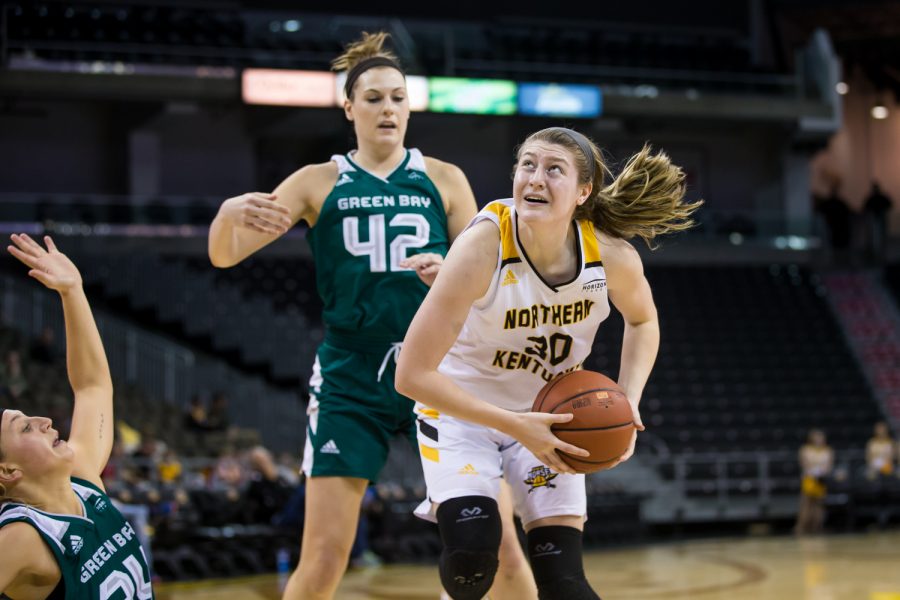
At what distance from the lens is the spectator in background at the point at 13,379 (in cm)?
1185

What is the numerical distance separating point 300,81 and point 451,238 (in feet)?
45.7

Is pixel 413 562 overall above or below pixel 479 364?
below

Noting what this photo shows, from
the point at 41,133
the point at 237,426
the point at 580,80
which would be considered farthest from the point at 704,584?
the point at 41,133

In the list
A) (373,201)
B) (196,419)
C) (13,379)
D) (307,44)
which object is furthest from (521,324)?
(307,44)

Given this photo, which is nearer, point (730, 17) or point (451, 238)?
point (451, 238)

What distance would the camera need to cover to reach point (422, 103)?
60.1 feet

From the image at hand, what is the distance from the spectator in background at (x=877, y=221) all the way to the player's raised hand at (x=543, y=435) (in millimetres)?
20440

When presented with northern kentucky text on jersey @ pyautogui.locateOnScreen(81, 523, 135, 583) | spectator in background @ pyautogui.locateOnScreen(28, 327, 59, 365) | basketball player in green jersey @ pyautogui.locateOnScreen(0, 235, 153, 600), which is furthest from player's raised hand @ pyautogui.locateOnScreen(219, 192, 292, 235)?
spectator in background @ pyautogui.locateOnScreen(28, 327, 59, 365)

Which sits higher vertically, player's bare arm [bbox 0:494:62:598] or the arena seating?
the arena seating

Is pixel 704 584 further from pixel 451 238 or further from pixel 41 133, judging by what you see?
pixel 41 133

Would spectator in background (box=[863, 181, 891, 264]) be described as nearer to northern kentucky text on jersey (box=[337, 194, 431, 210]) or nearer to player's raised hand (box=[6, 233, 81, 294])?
northern kentucky text on jersey (box=[337, 194, 431, 210])

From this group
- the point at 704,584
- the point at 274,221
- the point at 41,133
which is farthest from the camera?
the point at 41,133

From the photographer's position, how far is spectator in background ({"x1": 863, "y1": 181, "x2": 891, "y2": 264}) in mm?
22484

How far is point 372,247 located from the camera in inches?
168
